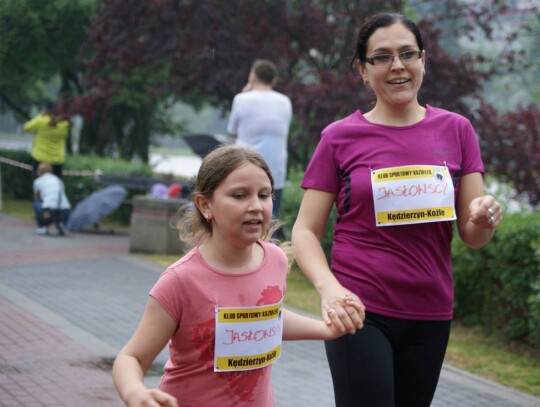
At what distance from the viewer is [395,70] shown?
3.46 metres

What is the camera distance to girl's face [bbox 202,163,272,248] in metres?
2.95

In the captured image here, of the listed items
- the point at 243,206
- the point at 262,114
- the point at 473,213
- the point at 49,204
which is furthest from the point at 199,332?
the point at 49,204

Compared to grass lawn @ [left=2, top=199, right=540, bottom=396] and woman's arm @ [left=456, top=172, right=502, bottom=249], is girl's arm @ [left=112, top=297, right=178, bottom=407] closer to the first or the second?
woman's arm @ [left=456, top=172, right=502, bottom=249]

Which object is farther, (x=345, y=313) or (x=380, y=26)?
(x=380, y=26)

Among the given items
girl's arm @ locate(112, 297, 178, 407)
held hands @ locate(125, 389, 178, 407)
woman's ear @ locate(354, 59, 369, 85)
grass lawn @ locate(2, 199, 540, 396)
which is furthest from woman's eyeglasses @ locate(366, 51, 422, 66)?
grass lawn @ locate(2, 199, 540, 396)

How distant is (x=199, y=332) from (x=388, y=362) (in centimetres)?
73

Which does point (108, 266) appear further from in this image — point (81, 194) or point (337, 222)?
point (337, 222)

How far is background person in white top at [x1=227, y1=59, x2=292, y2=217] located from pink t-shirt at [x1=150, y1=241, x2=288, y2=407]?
268 inches

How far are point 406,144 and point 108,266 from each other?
329 inches

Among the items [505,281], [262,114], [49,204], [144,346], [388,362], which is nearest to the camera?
[144,346]

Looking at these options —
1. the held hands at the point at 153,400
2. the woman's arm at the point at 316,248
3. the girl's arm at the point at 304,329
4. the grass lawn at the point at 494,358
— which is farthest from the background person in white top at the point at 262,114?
the held hands at the point at 153,400

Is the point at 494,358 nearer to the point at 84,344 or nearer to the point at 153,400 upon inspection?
the point at 84,344

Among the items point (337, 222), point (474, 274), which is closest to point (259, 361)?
point (337, 222)

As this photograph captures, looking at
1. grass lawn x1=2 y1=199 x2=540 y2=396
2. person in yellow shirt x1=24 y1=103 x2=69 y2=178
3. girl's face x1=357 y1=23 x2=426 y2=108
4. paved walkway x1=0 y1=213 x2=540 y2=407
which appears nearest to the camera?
girl's face x1=357 y1=23 x2=426 y2=108
